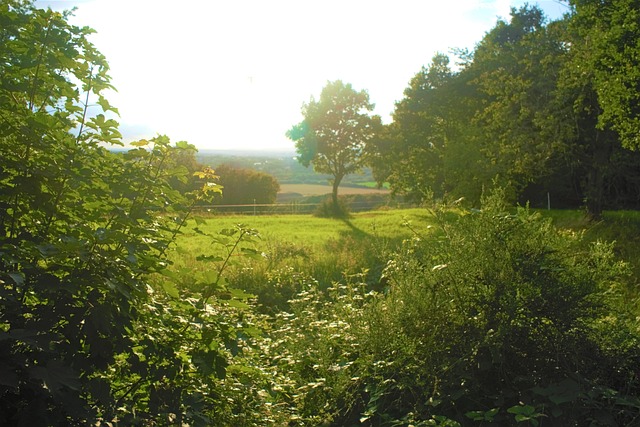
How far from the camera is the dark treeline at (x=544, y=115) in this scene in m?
14.1

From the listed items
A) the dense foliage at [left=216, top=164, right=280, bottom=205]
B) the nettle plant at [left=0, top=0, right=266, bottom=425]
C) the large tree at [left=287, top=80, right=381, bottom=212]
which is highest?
the large tree at [left=287, top=80, right=381, bottom=212]

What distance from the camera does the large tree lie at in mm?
41031

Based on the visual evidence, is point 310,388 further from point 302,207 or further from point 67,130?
point 302,207

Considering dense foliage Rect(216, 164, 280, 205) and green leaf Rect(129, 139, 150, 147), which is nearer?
green leaf Rect(129, 139, 150, 147)

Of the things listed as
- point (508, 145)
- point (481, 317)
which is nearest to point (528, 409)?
point (481, 317)

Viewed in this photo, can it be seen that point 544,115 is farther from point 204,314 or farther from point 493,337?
point 204,314

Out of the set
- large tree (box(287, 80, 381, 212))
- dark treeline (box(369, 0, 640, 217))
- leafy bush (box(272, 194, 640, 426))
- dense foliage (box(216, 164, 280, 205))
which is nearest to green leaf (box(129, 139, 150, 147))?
leafy bush (box(272, 194, 640, 426))

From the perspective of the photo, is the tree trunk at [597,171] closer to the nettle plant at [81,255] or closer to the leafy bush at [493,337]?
the leafy bush at [493,337]

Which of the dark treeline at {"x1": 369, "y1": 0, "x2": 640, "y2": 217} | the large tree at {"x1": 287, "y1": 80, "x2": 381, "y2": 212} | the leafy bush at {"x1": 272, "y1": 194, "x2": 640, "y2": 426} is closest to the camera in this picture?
the leafy bush at {"x1": 272, "y1": 194, "x2": 640, "y2": 426}

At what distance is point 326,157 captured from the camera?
42.0 meters

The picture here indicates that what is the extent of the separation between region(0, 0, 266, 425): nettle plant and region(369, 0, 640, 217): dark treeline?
9.22ft

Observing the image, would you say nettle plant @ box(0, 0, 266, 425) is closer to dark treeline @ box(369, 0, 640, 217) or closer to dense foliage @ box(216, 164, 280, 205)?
dark treeline @ box(369, 0, 640, 217)

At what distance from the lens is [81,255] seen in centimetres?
267

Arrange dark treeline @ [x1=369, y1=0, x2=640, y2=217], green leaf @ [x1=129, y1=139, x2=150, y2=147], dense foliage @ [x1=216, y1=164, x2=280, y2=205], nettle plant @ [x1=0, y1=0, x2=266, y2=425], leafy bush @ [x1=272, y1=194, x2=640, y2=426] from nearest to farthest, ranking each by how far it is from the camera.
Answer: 1. nettle plant @ [x1=0, y1=0, x2=266, y2=425]
2. green leaf @ [x1=129, y1=139, x2=150, y2=147]
3. leafy bush @ [x1=272, y1=194, x2=640, y2=426]
4. dark treeline @ [x1=369, y1=0, x2=640, y2=217]
5. dense foliage @ [x1=216, y1=164, x2=280, y2=205]
